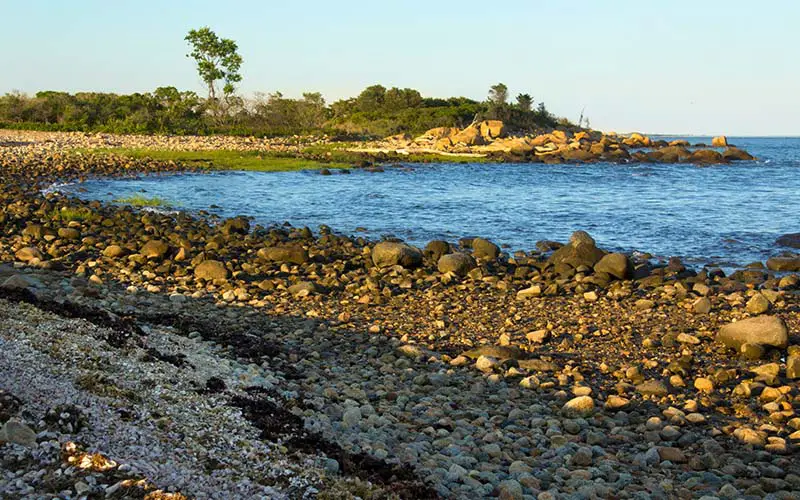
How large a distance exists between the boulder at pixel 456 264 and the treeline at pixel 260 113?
186ft

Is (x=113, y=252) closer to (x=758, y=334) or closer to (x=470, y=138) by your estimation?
(x=758, y=334)

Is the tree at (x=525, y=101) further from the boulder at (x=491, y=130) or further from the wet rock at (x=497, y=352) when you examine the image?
the wet rock at (x=497, y=352)

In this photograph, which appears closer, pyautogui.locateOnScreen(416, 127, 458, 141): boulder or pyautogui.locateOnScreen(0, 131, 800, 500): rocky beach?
pyautogui.locateOnScreen(0, 131, 800, 500): rocky beach

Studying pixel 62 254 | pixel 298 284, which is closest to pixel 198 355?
pixel 298 284

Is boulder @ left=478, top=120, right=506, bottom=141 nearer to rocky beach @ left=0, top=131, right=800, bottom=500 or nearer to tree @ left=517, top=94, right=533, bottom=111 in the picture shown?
tree @ left=517, top=94, right=533, bottom=111

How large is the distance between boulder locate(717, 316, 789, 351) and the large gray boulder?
5.44 meters

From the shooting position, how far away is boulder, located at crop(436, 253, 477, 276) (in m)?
15.2

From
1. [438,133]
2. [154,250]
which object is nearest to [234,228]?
[154,250]

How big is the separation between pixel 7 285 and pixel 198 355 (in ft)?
10.5

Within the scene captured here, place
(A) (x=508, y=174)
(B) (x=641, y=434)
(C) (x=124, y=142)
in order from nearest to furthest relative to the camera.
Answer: (B) (x=641, y=434), (A) (x=508, y=174), (C) (x=124, y=142)

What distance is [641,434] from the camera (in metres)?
7.46

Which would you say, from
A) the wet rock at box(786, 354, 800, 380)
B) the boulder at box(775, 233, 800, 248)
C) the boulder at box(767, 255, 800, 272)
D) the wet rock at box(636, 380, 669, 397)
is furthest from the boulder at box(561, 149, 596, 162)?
the wet rock at box(636, 380, 669, 397)

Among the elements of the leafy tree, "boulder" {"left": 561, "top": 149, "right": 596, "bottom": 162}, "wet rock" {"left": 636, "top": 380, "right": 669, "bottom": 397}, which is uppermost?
Answer: the leafy tree

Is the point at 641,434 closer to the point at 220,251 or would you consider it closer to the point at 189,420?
the point at 189,420
